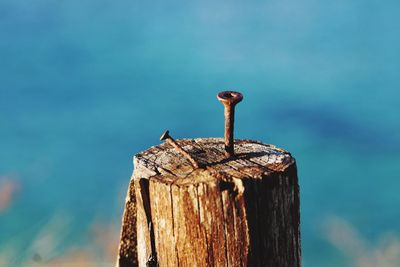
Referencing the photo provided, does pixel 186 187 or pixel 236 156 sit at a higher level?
pixel 236 156

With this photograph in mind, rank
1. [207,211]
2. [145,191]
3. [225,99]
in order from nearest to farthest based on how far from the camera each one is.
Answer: [207,211] < [145,191] < [225,99]

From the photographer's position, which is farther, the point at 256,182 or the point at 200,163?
the point at 200,163

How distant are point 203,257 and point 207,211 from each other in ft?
0.72

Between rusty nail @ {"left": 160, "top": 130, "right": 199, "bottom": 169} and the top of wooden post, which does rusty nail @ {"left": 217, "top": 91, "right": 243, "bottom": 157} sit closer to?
the top of wooden post

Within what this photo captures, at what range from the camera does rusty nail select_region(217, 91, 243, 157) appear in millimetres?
2891

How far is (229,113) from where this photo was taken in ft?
9.54

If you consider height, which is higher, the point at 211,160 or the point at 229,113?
the point at 229,113

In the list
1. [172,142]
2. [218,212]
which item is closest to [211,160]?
[172,142]

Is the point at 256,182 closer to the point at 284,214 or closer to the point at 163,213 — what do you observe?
the point at 284,214

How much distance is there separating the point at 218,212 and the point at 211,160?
44 cm

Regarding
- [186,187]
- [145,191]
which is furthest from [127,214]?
[186,187]

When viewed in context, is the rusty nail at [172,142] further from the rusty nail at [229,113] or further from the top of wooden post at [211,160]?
the rusty nail at [229,113]

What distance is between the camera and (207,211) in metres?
2.47

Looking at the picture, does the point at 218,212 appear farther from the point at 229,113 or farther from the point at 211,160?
the point at 229,113
